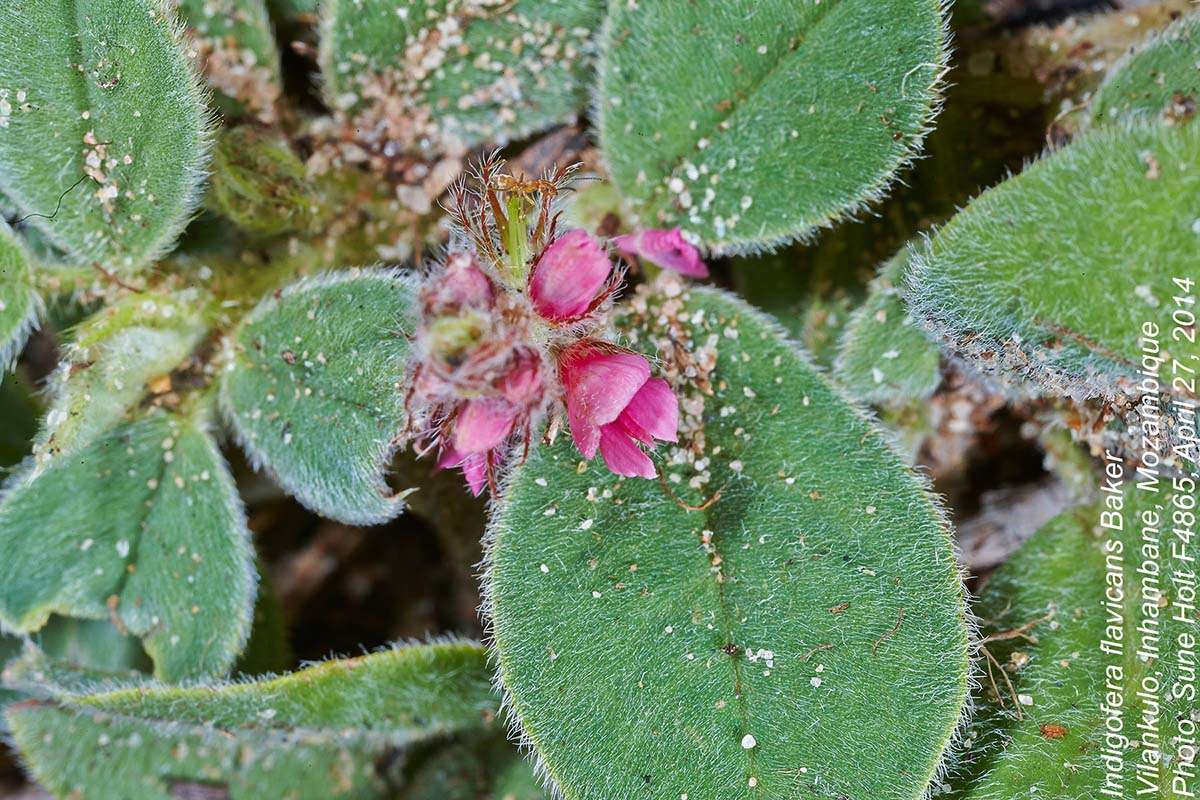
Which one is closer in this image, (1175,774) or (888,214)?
(1175,774)

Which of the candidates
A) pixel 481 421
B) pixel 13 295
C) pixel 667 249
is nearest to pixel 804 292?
pixel 667 249

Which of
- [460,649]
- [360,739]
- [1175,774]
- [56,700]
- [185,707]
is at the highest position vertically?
[1175,774]

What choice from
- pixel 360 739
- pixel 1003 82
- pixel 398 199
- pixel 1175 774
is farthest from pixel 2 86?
pixel 1175 774

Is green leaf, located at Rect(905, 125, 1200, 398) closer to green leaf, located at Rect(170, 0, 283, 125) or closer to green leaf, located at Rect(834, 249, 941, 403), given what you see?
green leaf, located at Rect(834, 249, 941, 403)

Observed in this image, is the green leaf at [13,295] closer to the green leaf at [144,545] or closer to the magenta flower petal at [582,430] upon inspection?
the green leaf at [144,545]

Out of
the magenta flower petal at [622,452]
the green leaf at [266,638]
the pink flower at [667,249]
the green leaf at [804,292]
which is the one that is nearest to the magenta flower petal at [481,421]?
the magenta flower petal at [622,452]

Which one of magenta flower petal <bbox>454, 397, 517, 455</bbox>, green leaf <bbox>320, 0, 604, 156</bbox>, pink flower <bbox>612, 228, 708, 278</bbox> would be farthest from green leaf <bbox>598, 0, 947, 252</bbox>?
magenta flower petal <bbox>454, 397, 517, 455</bbox>

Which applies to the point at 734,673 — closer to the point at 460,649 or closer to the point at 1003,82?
the point at 460,649
